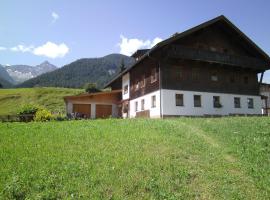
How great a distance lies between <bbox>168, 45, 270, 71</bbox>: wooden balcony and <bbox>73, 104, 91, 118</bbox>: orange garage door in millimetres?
18131

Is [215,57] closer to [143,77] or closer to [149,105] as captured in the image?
[143,77]

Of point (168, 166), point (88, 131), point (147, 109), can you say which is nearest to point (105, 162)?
point (168, 166)

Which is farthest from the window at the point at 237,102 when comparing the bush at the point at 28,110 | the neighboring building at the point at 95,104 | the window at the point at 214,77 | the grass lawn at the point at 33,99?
the grass lawn at the point at 33,99

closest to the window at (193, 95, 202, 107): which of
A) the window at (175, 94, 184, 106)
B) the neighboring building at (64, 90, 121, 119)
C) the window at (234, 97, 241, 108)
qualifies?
the window at (175, 94, 184, 106)

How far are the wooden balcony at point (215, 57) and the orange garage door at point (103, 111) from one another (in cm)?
1758

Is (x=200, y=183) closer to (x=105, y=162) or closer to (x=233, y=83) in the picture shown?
(x=105, y=162)

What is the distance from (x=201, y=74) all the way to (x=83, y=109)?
61.8 feet

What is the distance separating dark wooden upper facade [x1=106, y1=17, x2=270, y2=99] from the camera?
3039 cm

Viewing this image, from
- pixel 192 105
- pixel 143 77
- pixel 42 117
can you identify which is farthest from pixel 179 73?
pixel 42 117

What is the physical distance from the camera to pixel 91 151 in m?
13.0

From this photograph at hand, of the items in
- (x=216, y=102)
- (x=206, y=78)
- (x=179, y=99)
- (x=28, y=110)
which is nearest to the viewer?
(x=179, y=99)

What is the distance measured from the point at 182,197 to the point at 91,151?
15.9 ft

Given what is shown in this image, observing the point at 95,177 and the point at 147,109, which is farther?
the point at 147,109

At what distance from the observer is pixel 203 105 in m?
31.7
